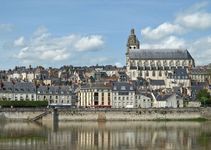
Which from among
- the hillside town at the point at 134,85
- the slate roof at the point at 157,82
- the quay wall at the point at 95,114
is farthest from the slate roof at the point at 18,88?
the slate roof at the point at 157,82

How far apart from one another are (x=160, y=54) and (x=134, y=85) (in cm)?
3403

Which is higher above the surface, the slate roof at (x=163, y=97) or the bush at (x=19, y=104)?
the slate roof at (x=163, y=97)

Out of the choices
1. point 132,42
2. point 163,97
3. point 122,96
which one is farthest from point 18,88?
point 132,42

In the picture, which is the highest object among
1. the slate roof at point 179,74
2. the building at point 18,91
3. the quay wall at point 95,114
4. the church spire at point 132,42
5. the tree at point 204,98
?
the church spire at point 132,42

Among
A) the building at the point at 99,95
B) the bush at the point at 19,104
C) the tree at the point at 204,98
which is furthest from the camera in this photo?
the tree at the point at 204,98

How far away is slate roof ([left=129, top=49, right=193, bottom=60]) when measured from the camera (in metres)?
122

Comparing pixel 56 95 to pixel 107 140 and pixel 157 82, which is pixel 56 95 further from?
pixel 107 140

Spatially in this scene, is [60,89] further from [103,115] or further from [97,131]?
[97,131]

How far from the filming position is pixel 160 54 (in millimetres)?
122625

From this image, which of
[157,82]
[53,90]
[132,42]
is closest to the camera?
[53,90]

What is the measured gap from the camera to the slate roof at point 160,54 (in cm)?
12181

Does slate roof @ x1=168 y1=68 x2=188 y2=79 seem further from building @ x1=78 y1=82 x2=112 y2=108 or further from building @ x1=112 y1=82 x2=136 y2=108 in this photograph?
building @ x1=78 y1=82 x2=112 y2=108

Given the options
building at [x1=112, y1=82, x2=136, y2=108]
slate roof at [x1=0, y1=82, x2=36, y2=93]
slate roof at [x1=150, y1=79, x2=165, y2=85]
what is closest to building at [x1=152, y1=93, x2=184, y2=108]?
building at [x1=112, y1=82, x2=136, y2=108]

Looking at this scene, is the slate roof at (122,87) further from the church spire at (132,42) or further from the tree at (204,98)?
the church spire at (132,42)
